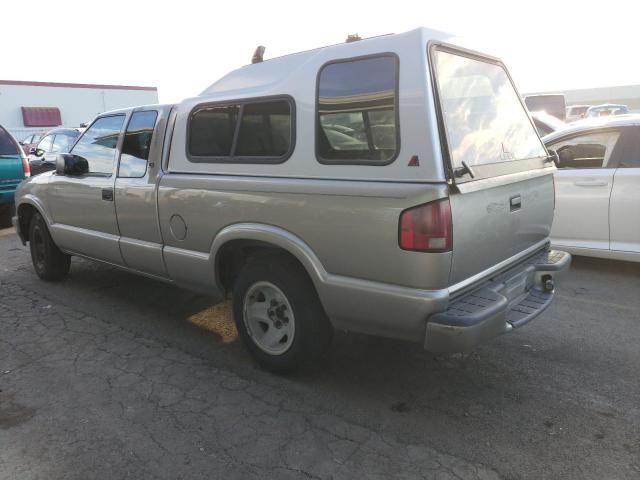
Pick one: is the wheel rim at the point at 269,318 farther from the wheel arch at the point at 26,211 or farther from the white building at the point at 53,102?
the white building at the point at 53,102

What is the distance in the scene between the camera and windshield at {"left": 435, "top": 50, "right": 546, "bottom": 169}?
2.79m

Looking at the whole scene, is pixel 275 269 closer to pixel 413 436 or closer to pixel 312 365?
pixel 312 365

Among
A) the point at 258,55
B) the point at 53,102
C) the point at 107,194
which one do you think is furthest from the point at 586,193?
the point at 53,102

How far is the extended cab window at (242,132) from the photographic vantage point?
10.5ft

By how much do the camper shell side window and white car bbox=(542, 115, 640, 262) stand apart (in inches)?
126

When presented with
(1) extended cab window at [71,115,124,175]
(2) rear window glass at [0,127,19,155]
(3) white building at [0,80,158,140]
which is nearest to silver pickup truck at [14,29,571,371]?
(1) extended cab window at [71,115,124,175]

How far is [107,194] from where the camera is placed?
14.5ft

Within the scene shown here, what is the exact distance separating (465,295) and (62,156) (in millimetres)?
3956

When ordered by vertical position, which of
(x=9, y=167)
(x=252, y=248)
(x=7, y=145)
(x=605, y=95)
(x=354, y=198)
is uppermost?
(x=605, y=95)

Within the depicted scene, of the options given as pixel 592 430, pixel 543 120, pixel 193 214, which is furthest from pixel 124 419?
pixel 543 120

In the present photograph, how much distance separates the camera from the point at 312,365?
131 inches

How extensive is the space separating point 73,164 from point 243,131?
7.19ft

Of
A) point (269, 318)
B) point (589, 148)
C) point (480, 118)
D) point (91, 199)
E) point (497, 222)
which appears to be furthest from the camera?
point (589, 148)

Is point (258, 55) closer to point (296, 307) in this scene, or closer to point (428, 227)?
point (296, 307)
